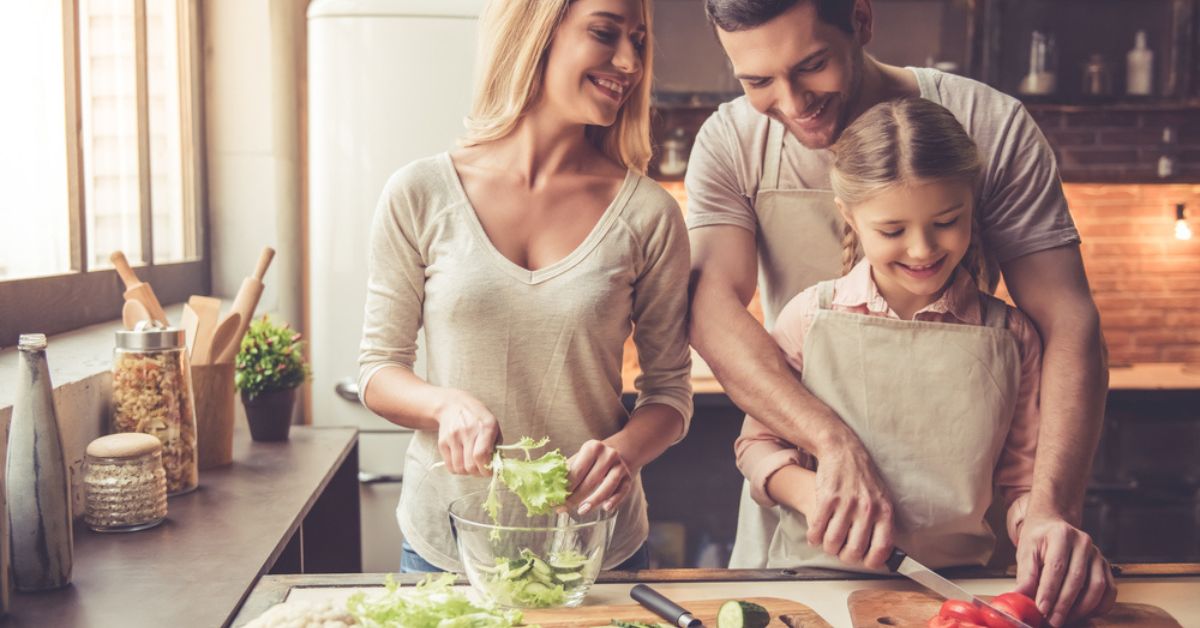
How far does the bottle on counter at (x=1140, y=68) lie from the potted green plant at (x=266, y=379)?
11.7ft

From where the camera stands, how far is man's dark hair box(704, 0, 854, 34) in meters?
1.59

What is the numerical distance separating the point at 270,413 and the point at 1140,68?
3.70 metres

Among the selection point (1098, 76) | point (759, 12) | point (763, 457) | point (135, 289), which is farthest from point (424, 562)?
point (1098, 76)

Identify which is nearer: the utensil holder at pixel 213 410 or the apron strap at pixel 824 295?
the apron strap at pixel 824 295

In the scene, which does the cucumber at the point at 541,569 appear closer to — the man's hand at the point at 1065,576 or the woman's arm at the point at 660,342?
the woman's arm at the point at 660,342

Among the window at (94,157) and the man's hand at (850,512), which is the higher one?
the window at (94,157)

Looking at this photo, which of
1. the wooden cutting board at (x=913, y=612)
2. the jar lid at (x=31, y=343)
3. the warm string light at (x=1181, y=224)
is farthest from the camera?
the warm string light at (x=1181, y=224)

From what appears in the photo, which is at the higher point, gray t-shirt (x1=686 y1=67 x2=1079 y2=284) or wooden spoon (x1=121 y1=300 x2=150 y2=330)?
gray t-shirt (x1=686 y1=67 x2=1079 y2=284)

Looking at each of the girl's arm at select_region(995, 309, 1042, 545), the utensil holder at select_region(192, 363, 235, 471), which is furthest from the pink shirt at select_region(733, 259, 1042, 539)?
the utensil holder at select_region(192, 363, 235, 471)

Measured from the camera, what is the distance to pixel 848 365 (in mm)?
1644

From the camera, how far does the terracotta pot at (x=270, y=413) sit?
2.54 metres

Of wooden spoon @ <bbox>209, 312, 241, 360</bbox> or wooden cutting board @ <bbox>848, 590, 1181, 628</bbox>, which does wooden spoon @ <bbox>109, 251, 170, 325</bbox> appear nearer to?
wooden spoon @ <bbox>209, 312, 241, 360</bbox>

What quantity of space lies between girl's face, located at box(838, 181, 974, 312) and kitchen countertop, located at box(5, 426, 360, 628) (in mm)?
1033

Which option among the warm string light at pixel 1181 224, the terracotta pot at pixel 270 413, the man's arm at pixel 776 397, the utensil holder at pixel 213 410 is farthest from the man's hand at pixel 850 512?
the warm string light at pixel 1181 224
